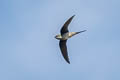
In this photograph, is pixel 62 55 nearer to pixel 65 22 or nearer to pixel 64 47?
pixel 64 47

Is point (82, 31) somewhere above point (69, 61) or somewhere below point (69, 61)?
above

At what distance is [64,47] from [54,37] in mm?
1740

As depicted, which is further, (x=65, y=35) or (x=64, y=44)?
(x=64, y=44)

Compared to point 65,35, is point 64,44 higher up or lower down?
lower down

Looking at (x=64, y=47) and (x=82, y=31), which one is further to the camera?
(x=64, y=47)

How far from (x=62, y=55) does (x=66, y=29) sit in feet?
8.94

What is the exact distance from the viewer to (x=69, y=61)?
3272cm

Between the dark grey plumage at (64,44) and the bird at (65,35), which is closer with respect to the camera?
the bird at (65,35)

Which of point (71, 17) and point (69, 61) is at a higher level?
point (71, 17)

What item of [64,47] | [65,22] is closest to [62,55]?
[64,47]

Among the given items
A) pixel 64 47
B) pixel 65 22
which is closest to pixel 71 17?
pixel 65 22

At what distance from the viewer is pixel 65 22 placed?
31594mm

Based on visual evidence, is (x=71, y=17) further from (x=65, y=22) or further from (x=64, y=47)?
(x=64, y=47)

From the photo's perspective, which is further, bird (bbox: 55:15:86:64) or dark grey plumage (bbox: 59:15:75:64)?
dark grey plumage (bbox: 59:15:75:64)
